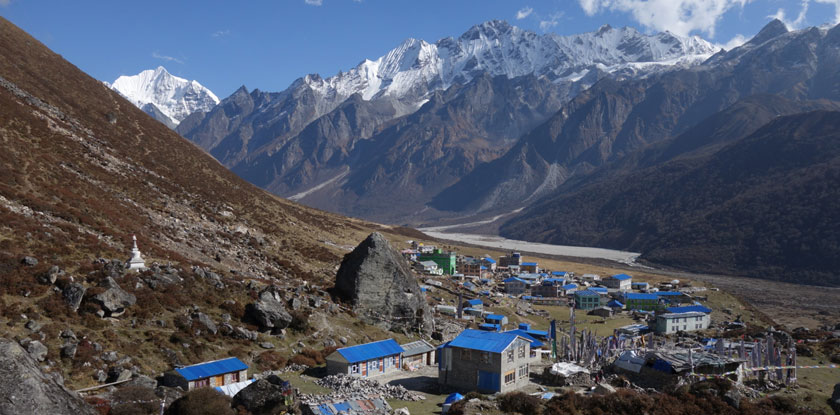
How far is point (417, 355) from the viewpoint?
1484 inches

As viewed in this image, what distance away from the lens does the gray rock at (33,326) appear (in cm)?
2512

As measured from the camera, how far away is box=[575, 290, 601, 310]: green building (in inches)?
3489

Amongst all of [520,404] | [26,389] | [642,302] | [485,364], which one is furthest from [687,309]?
[26,389]

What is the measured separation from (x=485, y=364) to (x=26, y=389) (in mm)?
22970

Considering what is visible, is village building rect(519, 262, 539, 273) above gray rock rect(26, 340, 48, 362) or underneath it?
underneath

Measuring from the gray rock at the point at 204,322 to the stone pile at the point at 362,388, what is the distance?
6.59m

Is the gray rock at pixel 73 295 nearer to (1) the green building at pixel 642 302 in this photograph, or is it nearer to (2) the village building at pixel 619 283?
(1) the green building at pixel 642 302

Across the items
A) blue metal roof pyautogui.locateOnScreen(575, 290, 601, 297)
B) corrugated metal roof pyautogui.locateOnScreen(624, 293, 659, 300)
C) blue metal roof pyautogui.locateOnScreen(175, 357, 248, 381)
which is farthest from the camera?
corrugated metal roof pyautogui.locateOnScreen(624, 293, 659, 300)

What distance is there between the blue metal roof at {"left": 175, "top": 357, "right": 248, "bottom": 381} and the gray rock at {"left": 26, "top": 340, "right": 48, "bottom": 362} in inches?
210

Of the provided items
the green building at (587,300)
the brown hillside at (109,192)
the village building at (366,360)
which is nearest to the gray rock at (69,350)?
the brown hillside at (109,192)

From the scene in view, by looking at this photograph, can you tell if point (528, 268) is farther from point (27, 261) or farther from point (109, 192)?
point (27, 261)

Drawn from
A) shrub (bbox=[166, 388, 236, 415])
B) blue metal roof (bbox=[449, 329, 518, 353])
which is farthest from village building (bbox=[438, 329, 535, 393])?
shrub (bbox=[166, 388, 236, 415])

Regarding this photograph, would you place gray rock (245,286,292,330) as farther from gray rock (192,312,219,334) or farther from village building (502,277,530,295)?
village building (502,277,530,295)

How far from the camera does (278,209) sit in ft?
273
